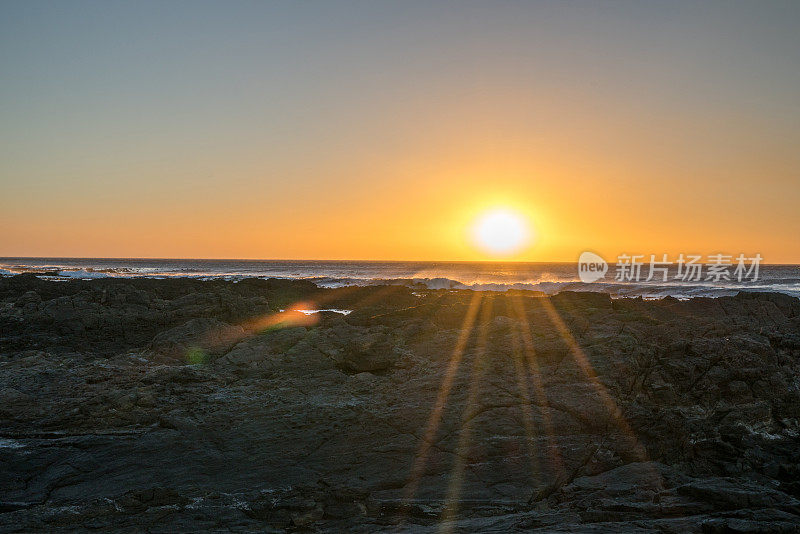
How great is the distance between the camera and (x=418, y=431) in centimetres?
805

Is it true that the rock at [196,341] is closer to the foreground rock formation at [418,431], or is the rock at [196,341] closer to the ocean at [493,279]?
the foreground rock formation at [418,431]

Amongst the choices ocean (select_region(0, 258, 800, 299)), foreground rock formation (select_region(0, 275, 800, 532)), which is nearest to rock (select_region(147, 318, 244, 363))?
foreground rock formation (select_region(0, 275, 800, 532))

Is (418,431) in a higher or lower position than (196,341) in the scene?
lower

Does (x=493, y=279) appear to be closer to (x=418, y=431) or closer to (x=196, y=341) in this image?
(x=196, y=341)

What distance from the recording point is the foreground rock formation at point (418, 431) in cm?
618

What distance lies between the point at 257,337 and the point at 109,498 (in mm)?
6677

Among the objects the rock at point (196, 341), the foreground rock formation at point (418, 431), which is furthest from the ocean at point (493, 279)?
the rock at point (196, 341)

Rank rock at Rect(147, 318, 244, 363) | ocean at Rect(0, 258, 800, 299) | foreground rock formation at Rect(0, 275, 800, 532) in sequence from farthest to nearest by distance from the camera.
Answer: ocean at Rect(0, 258, 800, 299) < rock at Rect(147, 318, 244, 363) < foreground rock formation at Rect(0, 275, 800, 532)

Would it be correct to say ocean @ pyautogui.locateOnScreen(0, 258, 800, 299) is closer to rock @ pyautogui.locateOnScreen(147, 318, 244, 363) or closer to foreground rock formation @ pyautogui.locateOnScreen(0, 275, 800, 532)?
foreground rock formation @ pyautogui.locateOnScreen(0, 275, 800, 532)

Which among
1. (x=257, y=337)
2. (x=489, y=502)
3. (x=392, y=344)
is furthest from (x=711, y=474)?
(x=257, y=337)

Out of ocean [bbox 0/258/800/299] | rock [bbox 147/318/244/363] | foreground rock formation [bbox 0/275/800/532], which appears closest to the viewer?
foreground rock formation [bbox 0/275/800/532]

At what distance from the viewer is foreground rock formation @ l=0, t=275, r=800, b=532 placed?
20.3 feet

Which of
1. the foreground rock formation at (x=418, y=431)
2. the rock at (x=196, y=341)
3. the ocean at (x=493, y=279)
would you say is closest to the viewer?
the foreground rock formation at (x=418, y=431)

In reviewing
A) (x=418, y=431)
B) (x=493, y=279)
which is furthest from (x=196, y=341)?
(x=493, y=279)
